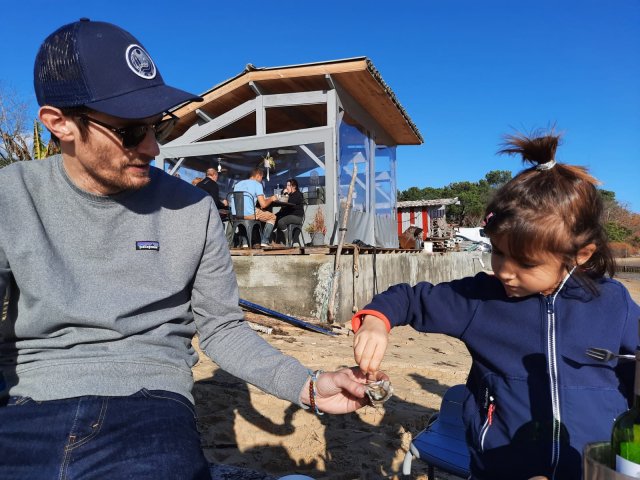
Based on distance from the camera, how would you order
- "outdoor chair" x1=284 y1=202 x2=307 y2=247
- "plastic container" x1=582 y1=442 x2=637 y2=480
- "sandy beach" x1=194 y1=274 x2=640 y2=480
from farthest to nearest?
1. "outdoor chair" x1=284 y1=202 x2=307 y2=247
2. "sandy beach" x1=194 y1=274 x2=640 y2=480
3. "plastic container" x1=582 y1=442 x2=637 y2=480

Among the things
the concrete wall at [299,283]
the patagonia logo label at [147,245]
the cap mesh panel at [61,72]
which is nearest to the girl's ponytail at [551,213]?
the patagonia logo label at [147,245]

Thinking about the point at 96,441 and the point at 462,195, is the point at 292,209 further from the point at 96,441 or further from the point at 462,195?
the point at 462,195

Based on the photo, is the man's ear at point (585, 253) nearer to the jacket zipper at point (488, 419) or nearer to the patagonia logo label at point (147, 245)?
the jacket zipper at point (488, 419)

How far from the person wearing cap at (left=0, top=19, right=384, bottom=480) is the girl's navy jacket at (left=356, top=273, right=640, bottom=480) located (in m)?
0.54

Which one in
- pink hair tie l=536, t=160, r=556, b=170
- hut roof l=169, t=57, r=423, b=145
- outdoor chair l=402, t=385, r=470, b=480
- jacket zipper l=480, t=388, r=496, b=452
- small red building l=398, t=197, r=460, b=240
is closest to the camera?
jacket zipper l=480, t=388, r=496, b=452

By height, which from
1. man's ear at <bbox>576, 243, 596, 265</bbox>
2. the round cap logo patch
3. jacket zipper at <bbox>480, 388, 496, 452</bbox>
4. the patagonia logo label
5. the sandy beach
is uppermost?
the round cap logo patch

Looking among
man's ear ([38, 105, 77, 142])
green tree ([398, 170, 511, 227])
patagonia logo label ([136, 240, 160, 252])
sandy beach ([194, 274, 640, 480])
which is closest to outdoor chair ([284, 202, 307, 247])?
sandy beach ([194, 274, 640, 480])

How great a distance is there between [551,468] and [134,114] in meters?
1.89

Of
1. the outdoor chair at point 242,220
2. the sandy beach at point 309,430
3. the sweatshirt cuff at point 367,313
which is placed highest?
the outdoor chair at point 242,220

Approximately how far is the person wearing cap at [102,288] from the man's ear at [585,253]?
96 cm

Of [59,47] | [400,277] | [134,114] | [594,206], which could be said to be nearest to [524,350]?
[594,206]

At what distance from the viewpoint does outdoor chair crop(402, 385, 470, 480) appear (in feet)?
7.02

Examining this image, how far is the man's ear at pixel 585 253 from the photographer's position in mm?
1811

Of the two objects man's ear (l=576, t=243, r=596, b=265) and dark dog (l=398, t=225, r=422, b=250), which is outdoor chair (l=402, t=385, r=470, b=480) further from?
dark dog (l=398, t=225, r=422, b=250)
